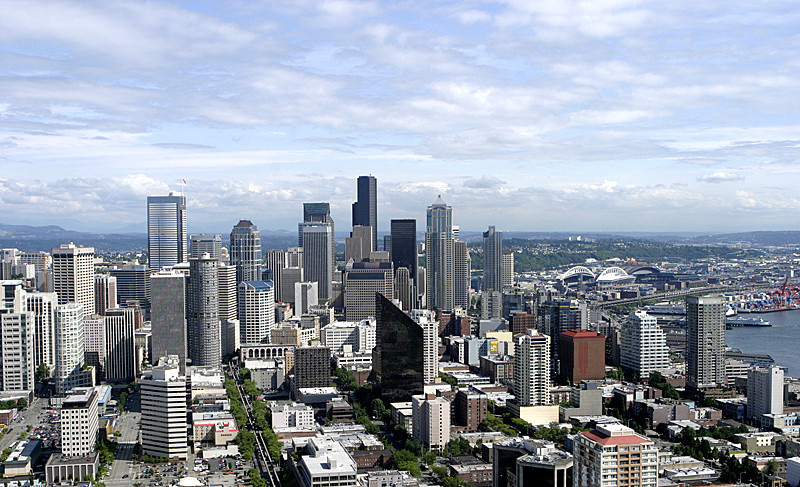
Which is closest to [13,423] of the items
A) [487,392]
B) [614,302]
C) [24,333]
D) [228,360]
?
[24,333]

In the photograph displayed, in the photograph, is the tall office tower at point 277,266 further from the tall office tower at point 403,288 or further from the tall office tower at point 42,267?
the tall office tower at point 42,267

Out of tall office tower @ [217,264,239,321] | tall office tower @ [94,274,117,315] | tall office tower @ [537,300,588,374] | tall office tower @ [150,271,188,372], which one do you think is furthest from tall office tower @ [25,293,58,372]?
tall office tower @ [537,300,588,374]

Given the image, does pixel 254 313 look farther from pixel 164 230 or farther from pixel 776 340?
A: pixel 164 230

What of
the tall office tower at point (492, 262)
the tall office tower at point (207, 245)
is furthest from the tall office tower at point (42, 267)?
the tall office tower at point (492, 262)

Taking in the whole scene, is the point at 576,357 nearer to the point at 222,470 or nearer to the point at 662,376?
the point at 662,376

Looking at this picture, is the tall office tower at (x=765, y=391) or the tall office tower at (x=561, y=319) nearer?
the tall office tower at (x=765, y=391)

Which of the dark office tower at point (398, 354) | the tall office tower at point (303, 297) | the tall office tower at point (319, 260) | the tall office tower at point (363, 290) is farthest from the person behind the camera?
the tall office tower at point (319, 260)

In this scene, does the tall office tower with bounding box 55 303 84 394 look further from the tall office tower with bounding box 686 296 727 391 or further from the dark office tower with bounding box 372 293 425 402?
the tall office tower with bounding box 686 296 727 391

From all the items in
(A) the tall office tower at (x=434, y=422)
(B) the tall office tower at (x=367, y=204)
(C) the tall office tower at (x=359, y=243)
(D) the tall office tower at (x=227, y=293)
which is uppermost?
(B) the tall office tower at (x=367, y=204)
